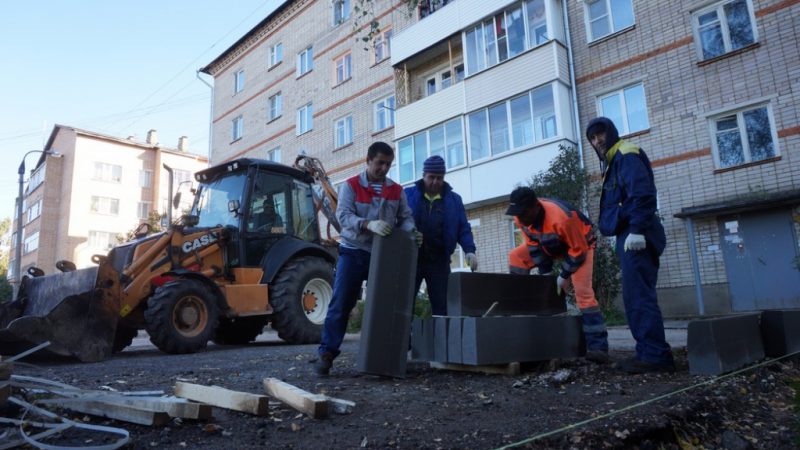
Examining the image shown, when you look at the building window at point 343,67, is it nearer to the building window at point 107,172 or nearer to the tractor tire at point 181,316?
the tractor tire at point 181,316

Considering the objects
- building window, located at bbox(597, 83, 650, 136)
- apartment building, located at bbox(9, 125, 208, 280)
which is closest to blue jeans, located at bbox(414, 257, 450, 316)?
building window, located at bbox(597, 83, 650, 136)

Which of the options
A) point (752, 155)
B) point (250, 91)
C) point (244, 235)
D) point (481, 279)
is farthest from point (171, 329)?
point (250, 91)

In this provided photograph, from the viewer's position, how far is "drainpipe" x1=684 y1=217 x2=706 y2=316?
11.5 metres

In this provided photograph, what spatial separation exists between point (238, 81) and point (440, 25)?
48.5 ft

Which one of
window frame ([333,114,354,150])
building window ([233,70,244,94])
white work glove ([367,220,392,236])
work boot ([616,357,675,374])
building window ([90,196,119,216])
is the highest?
building window ([233,70,244,94])

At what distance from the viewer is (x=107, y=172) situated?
37.6 meters

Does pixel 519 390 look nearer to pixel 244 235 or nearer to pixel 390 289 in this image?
pixel 390 289

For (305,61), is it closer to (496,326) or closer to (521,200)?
(521,200)

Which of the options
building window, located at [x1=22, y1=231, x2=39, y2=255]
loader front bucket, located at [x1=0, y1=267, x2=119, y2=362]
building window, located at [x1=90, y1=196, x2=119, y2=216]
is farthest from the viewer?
building window, located at [x1=22, y1=231, x2=39, y2=255]

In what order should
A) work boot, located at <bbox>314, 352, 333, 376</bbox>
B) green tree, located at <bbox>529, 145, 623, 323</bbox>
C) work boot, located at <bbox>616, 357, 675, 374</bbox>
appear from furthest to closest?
green tree, located at <bbox>529, 145, 623, 323</bbox>, work boot, located at <bbox>314, 352, 333, 376</bbox>, work boot, located at <bbox>616, 357, 675, 374</bbox>

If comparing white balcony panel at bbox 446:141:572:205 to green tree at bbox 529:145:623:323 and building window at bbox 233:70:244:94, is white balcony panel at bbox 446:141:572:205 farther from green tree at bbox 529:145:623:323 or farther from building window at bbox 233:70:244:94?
building window at bbox 233:70:244:94

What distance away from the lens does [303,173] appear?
28.8 feet

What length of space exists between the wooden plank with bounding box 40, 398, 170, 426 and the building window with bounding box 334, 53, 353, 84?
19265 millimetres

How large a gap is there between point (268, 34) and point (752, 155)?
2115 cm
